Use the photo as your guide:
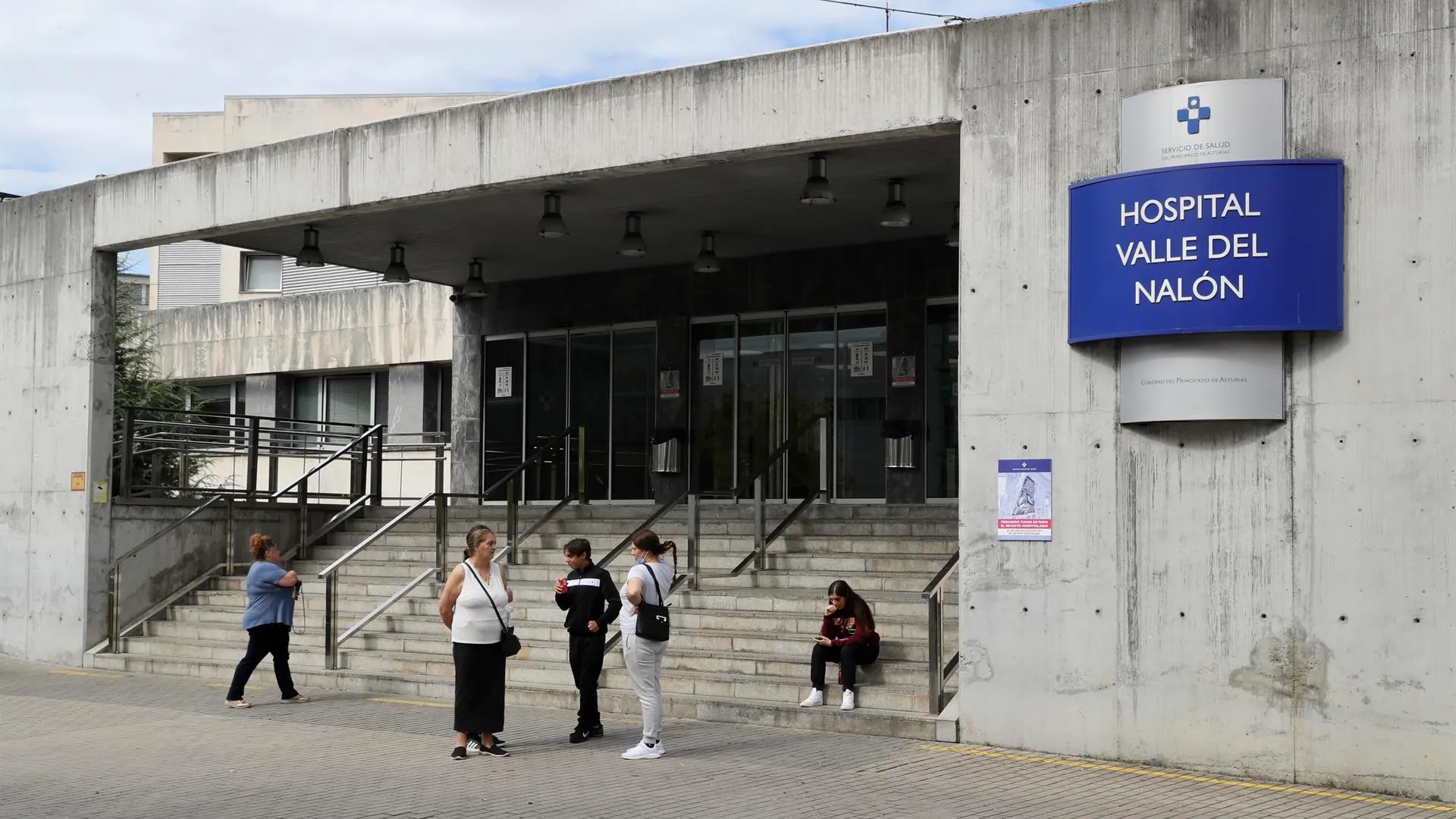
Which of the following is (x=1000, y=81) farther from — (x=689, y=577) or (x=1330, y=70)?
(x=689, y=577)

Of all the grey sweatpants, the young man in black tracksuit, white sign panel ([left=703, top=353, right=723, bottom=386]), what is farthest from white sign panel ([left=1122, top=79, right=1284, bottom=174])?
white sign panel ([left=703, top=353, right=723, bottom=386])

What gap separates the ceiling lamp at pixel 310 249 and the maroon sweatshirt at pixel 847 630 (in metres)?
7.56

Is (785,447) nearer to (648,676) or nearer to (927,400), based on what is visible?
(927,400)

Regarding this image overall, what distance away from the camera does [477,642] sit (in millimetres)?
10562

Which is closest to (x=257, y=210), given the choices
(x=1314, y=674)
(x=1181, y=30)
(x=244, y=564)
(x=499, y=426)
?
(x=244, y=564)

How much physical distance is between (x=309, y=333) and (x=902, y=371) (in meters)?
16.1

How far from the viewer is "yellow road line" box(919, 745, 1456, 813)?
9.36m

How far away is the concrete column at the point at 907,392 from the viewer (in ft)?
58.9

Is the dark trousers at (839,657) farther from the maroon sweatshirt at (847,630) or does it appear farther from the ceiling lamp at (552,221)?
the ceiling lamp at (552,221)

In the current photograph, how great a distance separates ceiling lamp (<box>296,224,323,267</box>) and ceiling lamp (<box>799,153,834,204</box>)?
19.5ft

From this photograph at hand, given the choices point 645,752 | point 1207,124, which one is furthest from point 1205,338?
point 645,752

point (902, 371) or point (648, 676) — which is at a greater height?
point (902, 371)

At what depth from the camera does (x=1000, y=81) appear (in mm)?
11156

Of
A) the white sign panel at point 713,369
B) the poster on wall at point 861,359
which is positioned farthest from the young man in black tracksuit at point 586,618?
the white sign panel at point 713,369
